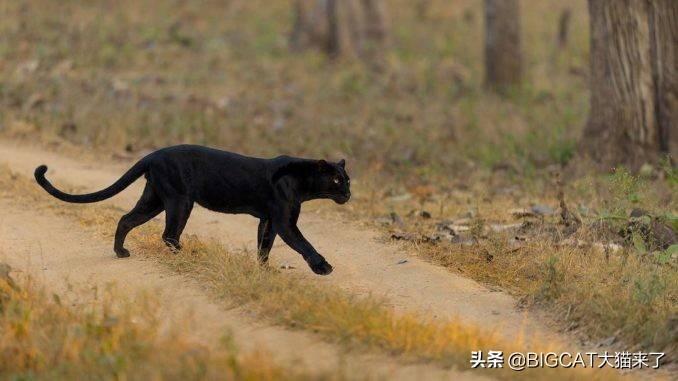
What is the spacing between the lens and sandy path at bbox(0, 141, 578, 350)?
24.2ft

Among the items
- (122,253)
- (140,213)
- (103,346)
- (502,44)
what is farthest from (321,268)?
(502,44)

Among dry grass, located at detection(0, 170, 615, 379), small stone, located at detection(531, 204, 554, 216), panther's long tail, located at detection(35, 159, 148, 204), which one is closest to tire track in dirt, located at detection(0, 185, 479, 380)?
dry grass, located at detection(0, 170, 615, 379)

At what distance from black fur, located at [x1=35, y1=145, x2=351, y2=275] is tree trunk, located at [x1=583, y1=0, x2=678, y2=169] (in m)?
5.70

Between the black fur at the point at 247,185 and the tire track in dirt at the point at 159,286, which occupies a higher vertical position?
the black fur at the point at 247,185

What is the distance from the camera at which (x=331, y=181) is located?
25.8ft

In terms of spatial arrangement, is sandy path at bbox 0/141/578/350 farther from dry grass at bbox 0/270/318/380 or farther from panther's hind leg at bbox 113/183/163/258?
dry grass at bbox 0/270/318/380

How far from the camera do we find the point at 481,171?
13.1 m

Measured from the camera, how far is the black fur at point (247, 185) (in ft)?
25.4

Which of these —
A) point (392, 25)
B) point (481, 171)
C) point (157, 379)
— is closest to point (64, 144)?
point (481, 171)

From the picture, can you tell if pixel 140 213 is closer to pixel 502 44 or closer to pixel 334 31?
pixel 502 44

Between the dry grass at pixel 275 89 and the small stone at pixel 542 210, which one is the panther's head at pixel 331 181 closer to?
the small stone at pixel 542 210

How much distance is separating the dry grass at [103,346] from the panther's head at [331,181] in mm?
1545

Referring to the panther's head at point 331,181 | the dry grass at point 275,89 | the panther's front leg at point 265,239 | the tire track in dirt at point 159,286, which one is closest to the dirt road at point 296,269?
the tire track in dirt at point 159,286

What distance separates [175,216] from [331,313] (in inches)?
76.4
